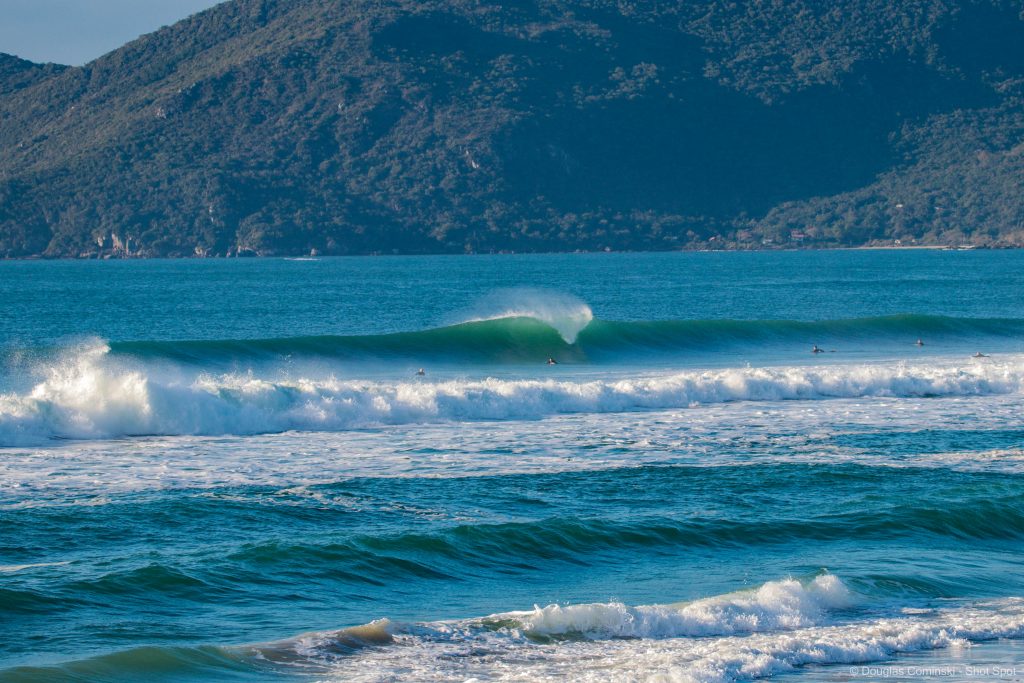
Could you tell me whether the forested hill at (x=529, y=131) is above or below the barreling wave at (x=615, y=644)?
above

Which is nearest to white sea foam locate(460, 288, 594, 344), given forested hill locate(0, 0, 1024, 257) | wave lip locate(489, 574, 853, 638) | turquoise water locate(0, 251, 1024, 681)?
turquoise water locate(0, 251, 1024, 681)

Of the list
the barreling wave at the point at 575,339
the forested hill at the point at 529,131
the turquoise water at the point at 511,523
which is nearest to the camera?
the turquoise water at the point at 511,523

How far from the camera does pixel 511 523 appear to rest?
14.9 metres

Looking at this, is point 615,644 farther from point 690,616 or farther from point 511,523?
point 511,523

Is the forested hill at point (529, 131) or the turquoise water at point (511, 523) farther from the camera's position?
the forested hill at point (529, 131)

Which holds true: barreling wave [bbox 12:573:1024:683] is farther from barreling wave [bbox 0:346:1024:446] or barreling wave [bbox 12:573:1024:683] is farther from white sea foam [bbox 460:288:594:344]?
white sea foam [bbox 460:288:594:344]

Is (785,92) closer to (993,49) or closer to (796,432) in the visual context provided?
(993,49)

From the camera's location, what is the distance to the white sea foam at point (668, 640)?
10992mm

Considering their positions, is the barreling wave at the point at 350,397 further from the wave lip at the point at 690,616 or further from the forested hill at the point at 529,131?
the forested hill at the point at 529,131

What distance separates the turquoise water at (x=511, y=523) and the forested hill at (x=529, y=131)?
4441 inches

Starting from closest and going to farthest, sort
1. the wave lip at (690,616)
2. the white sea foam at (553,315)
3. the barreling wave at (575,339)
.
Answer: the wave lip at (690,616) < the barreling wave at (575,339) < the white sea foam at (553,315)

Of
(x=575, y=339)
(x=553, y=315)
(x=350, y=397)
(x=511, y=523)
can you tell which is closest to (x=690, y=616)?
(x=511, y=523)

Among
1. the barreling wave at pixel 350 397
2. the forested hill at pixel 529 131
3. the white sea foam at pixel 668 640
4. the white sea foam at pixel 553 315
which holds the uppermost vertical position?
the forested hill at pixel 529 131

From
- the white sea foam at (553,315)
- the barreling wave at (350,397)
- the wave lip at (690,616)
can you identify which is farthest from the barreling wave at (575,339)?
the wave lip at (690,616)
